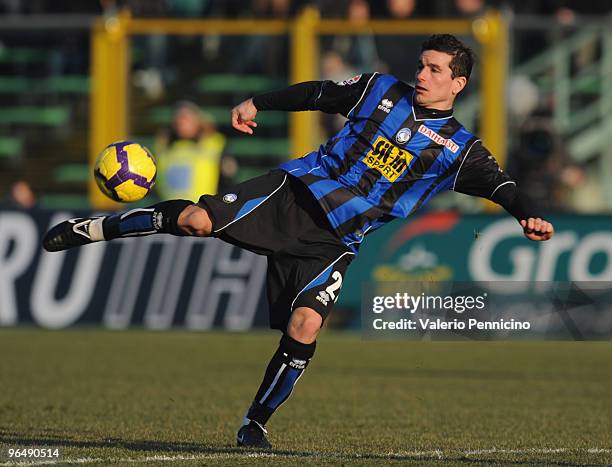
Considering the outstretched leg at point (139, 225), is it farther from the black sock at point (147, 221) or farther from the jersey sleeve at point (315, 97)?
the jersey sleeve at point (315, 97)

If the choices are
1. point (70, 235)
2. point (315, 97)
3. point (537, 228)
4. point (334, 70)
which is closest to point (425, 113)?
point (315, 97)

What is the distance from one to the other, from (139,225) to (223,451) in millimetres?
1244

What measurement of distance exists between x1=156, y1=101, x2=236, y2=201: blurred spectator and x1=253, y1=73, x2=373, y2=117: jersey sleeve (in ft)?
27.8

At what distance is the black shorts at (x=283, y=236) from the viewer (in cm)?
686

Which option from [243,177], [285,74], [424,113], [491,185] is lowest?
[243,177]

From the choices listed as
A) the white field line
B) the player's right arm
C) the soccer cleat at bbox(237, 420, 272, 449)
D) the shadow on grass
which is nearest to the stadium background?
the shadow on grass

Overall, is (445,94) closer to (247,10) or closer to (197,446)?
(197,446)

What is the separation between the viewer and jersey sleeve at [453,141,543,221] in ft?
22.3

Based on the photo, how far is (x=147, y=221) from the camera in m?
7.01

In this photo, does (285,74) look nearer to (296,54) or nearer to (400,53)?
(296,54)

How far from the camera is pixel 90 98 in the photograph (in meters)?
16.8

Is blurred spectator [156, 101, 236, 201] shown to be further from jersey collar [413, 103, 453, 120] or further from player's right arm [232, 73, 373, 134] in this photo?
jersey collar [413, 103, 453, 120]

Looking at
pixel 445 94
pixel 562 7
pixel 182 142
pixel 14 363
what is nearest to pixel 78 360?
pixel 14 363

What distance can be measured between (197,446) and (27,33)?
10802mm
